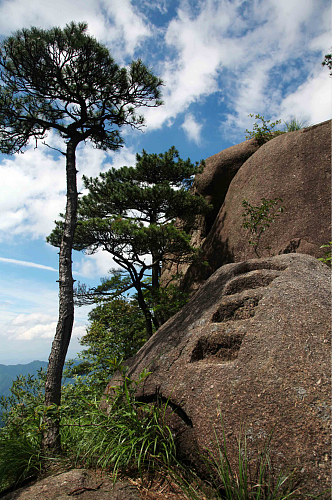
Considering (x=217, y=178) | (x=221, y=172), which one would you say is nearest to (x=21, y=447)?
(x=217, y=178)

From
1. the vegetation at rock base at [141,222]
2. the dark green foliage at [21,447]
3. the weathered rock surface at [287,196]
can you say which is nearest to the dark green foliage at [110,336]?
the vegetation at rock base at [141,222]

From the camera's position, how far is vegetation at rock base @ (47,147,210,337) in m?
8.17

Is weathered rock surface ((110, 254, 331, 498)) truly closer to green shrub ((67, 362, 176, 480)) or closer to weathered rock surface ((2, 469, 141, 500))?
green shrub ((67, 362, 176, 480))

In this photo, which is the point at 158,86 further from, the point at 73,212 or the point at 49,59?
the point at 73,212

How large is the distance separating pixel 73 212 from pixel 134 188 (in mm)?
4620

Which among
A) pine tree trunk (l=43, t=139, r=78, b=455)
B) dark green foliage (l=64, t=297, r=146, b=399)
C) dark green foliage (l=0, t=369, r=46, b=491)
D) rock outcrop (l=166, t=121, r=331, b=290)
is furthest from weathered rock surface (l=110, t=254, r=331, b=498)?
dark green foliage (l=64, t=297, r=146, b=399)

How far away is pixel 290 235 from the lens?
23.6 ft

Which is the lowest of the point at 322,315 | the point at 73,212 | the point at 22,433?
the point at 22,433

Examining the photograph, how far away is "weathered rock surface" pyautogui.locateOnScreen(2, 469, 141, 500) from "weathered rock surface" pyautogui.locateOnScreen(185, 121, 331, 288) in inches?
229

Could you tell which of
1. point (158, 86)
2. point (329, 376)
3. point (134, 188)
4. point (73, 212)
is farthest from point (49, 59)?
point (329, 376)

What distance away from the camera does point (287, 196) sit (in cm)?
755

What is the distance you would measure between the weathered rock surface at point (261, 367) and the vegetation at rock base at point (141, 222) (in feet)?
14.4

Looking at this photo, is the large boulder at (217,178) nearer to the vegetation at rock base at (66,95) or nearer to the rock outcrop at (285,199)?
the rock outcrop at (285,199)

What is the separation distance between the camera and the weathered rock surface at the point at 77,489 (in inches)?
97.0
